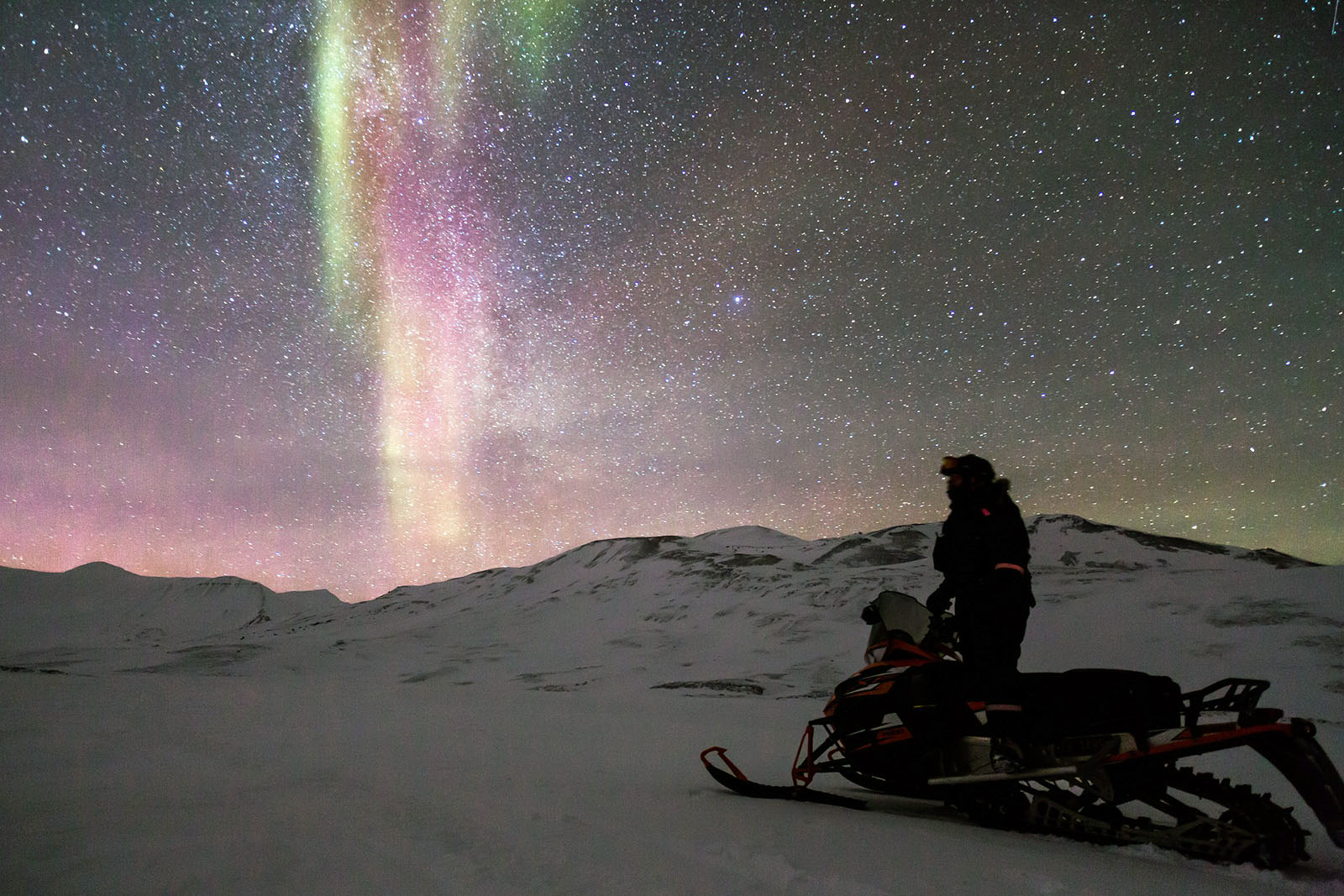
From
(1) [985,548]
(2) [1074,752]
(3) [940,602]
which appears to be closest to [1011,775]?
(2) [1074,752]

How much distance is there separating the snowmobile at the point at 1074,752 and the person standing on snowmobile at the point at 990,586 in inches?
3.7

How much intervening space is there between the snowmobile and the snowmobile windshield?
11mm

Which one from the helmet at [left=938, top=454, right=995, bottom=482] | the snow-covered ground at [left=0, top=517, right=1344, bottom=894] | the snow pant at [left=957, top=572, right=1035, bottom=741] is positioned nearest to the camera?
the snow-covered ground at [left=0, top=517, right=1344, bottom=894]

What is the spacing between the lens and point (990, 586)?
12.9 ft

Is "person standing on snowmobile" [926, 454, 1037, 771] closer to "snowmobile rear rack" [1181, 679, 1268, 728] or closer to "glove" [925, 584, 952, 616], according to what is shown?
"glove" [925, 584, 952, 616]

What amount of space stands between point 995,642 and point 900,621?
0.74 meters

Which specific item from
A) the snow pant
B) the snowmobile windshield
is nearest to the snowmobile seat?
the snow pant

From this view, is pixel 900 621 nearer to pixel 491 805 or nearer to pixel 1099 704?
pixel 1099 704

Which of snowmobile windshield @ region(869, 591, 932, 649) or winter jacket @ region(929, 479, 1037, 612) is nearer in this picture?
winter jacket @ region(929, 479, 1037, 612)

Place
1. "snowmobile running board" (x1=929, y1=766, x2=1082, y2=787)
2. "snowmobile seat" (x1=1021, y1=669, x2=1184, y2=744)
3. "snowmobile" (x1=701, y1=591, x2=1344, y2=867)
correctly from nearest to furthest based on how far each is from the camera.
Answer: "snowmobile" (x1=701, y1=591, x2=1344, y2=867) → "snowmobile seat" (x1=1021, y1=669, x2=1184, y2=744) → "snowmobile running board" (x1=929, y1=766, x2=1082, y2=787)

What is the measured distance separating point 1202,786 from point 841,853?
188 centimetres

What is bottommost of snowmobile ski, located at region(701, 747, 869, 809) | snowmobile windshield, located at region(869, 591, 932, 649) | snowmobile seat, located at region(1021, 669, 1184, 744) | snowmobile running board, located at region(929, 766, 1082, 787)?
snowmobile ski, located at region(701, 747, 869, 809)

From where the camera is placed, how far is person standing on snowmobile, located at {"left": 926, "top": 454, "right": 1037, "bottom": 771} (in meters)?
3.75

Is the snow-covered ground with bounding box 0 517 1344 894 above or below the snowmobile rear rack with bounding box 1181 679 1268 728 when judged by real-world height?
below
